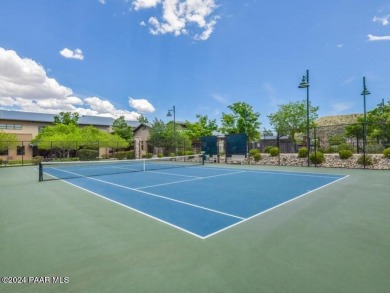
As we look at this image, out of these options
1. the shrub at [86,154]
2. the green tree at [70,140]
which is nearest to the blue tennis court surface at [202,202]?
the shrub at [86,154]

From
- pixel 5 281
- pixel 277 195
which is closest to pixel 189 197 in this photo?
pixel 277 195

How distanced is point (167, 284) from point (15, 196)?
26.8 feet

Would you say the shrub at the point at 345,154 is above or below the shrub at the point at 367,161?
above

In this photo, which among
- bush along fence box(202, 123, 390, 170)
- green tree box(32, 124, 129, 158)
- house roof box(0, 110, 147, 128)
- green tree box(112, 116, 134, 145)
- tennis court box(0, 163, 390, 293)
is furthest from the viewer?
green tree box(112, 116, 134, 145)

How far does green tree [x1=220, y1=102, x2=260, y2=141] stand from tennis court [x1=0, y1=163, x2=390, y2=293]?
95.6ft

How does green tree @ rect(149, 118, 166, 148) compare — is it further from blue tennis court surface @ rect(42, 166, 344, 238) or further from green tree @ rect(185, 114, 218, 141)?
blue tennis court surface @ rect(42, 166, 344, 238)

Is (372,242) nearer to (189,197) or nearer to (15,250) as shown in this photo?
(189,197)

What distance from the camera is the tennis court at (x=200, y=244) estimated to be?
2898 millimetres

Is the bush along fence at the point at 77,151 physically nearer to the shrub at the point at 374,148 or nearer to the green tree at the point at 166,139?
the green tree at the point at 166,139

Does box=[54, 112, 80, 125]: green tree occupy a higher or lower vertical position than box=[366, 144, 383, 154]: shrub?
higher

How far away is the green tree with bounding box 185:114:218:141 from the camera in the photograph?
135ft

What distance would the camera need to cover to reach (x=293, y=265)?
3246 millimetres

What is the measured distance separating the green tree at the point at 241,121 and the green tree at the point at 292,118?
628 cm

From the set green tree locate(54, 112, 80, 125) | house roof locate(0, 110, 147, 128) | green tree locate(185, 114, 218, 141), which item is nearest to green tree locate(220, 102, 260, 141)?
green tree locate(185, 114, 218, 141)
